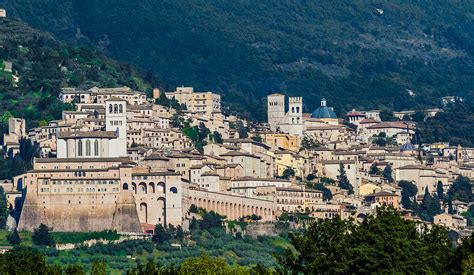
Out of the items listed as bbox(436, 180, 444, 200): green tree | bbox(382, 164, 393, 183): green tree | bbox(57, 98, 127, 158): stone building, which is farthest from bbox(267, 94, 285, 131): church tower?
bbox(57, 98, 127, 158): stone building

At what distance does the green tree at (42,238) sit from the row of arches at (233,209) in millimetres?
10887

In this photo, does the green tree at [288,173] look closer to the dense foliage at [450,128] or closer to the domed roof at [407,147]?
the domed roof at [407,147]

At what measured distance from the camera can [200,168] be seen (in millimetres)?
127750

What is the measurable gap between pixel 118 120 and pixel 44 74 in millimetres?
25683

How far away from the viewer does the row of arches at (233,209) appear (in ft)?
407

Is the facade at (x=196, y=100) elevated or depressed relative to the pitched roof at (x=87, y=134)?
elevated

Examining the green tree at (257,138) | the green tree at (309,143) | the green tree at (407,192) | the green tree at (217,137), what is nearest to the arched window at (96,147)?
the green tree at (217,137)

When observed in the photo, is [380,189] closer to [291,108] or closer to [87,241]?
[291,108]

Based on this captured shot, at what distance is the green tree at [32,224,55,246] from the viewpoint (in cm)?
11575

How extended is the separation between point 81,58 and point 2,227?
45961mm

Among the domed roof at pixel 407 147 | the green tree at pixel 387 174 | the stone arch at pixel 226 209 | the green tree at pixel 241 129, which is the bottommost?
the stone arch at pixel 226 209

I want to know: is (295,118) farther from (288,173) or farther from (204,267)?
(204,267)

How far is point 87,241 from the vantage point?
382 feet

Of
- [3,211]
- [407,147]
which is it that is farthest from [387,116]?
[3,211]
